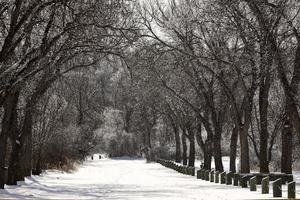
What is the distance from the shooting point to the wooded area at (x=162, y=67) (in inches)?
773

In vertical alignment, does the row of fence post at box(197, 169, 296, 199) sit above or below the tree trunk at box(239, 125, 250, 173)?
below

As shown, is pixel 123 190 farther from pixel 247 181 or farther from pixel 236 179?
pixel 247 181

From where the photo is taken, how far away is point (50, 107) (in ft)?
127

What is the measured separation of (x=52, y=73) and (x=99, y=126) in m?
75.2

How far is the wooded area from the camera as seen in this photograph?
19641 millimetres

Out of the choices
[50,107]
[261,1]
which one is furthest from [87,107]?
[261,1]

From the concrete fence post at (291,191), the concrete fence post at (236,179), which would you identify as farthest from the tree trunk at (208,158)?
the concrete fence post at (291,191)

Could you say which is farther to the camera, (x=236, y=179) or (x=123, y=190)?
(x=236, y=179)

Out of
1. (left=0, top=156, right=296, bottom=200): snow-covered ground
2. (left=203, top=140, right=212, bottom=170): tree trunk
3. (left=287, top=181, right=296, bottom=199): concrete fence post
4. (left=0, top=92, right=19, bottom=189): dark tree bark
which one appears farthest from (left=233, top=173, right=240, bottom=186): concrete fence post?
(left=203, top=140, right=212, bottom=170): tree trunk

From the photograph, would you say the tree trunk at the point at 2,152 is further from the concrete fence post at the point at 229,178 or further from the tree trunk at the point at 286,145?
the tree trunk at the point at 286,145

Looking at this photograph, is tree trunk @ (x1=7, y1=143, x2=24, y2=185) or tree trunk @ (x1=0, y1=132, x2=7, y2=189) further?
tree trunk @ (x1=7, y1=143, x2=24, y2=185)

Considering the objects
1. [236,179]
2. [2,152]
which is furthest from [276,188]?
[2,152]

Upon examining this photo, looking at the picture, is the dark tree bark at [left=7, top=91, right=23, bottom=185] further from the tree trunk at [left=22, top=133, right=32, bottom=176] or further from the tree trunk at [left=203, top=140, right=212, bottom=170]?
the tree trunk at [left=203, top=140, right=212, bottom=170]

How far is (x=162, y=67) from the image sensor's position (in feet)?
129
